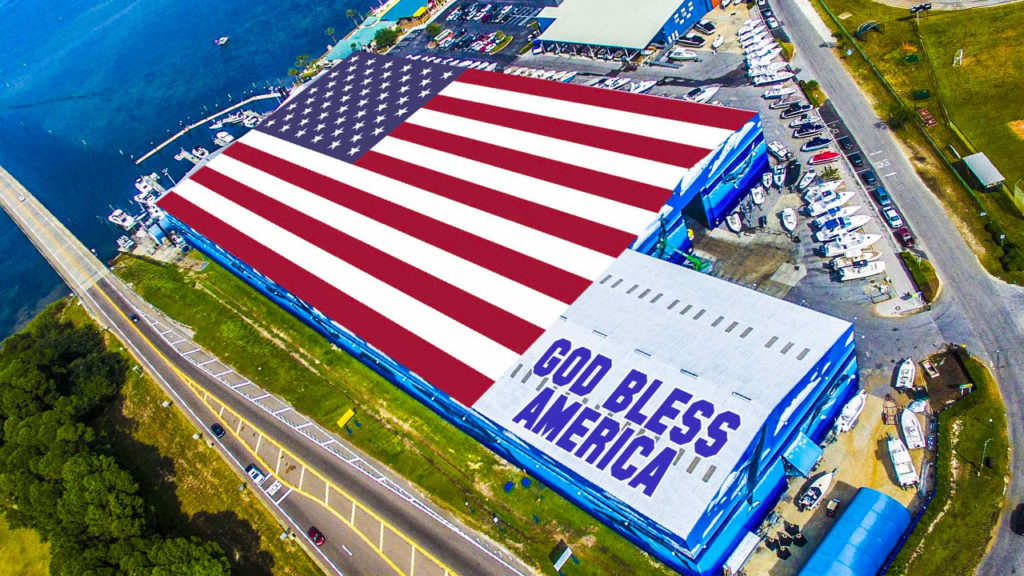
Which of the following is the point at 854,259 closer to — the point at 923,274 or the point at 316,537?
the point at 923,274

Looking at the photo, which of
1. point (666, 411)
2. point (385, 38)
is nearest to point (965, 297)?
point (666, 411)

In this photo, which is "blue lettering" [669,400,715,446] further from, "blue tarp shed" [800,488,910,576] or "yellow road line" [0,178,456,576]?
"yellow road line" [0,178,456,576]

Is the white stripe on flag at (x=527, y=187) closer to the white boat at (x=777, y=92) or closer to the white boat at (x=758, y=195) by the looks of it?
the white boat at (x=758, y=195)

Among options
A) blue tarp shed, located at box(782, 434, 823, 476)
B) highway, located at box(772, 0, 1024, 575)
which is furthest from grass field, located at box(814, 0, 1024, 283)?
blue tarp shed, located at box(782, 434, 823, 476)

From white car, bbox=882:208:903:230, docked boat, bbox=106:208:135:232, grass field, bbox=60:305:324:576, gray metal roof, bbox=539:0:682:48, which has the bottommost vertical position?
grass field, bbox=60:305:324:576

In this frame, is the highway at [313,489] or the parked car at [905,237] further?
the parked car at [905,237]

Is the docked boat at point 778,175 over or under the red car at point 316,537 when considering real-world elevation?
over

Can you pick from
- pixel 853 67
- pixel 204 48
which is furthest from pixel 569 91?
pixel 204 48

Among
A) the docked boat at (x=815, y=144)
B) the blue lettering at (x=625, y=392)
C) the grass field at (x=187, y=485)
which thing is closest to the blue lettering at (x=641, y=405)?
the blue lettering at (x=625, y=392)
